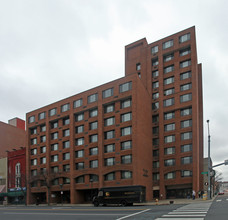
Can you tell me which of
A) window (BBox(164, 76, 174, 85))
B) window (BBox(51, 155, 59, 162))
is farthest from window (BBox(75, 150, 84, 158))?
window (BBox(164, 76, 174, 85))

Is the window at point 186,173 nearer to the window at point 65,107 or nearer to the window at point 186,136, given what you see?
the window at point 186,136

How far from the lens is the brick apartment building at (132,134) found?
164ft

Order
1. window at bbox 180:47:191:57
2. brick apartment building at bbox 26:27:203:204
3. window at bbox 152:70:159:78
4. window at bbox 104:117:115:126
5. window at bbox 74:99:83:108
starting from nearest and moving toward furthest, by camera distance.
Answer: brick apartment building at bbox 26:27:203:204, window at bbox 104:117:115:126, window at bbox 74:99:83:108, window at bbox 180:47:191:57, window at bbox 152:70:159:78

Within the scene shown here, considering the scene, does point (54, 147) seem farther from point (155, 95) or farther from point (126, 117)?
point (155, 95)

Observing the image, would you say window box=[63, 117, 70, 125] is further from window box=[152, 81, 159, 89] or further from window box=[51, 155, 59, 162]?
window box=[152, 81, 159, 89]

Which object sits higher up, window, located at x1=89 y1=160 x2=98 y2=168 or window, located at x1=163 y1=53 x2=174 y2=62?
window, located at x1=163 y1=53 x2=174 y2=62

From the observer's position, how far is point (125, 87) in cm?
5112

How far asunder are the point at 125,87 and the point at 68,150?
1914 centimetres

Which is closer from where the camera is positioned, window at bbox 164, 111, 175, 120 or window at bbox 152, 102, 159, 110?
window at bbox 164, 111, 175, 120

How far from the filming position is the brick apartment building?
49.9 m

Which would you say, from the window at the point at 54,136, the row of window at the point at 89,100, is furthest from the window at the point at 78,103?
the window at the point at 54,136

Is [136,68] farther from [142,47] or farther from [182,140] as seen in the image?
[182,140]

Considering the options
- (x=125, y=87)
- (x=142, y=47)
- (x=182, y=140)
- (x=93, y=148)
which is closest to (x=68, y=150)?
(x=93, y=148)

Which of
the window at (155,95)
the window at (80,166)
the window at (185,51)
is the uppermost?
the window at (185,51)
